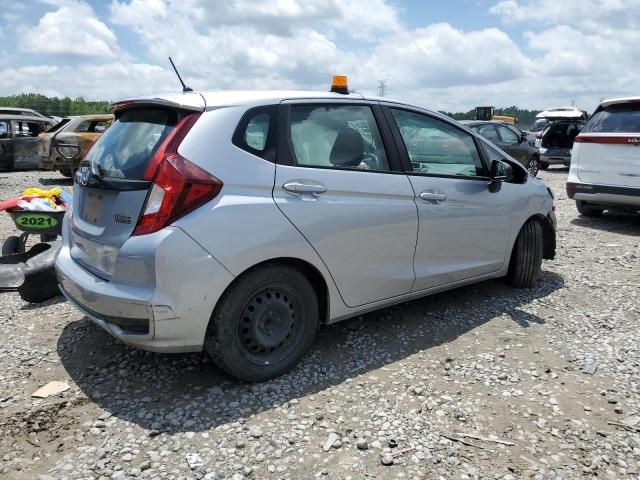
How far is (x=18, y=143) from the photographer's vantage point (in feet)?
46.8

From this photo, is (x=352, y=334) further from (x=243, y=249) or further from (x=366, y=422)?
(x=243, y=249)

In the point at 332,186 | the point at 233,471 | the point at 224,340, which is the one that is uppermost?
the point at 332,186

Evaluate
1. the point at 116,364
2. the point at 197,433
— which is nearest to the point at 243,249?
the point at 197,433

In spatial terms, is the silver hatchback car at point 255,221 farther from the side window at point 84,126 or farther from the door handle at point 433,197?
the side window at point 84,126

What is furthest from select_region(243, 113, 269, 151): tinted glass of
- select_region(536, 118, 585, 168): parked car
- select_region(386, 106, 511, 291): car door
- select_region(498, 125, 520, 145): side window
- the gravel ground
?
select_region(536, 118, 585, 168): parked car

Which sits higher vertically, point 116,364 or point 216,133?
point 216,133

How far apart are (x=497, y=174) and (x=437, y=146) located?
1.96ft

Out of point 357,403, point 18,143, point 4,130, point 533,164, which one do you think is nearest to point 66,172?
point 18,143

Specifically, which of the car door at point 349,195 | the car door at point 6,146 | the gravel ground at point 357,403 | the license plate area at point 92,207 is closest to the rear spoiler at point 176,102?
the car door at point 349,195

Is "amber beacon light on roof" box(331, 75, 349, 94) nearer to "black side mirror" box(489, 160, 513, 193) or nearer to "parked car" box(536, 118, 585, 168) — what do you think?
"black side mirror" box(489, 160, 513, 193)

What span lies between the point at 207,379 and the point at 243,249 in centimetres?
94

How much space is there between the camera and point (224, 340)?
3.01m

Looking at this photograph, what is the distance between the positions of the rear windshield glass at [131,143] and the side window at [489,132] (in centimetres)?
1169

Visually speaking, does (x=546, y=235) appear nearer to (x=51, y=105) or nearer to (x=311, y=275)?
(x=311, y=275)
